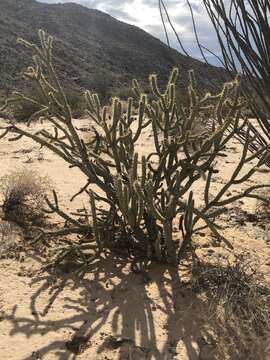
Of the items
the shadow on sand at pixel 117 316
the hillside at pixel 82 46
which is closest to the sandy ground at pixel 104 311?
the shadow on sand at pixel 117 316

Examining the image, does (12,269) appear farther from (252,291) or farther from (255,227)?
(255,227)

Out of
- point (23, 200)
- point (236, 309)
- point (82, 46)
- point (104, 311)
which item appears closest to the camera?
point (236, 309)

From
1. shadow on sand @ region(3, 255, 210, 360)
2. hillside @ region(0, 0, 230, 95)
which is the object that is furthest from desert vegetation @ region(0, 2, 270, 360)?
hillside @ region(0, 0, 230, 95)

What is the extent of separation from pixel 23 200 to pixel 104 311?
83.3 inches

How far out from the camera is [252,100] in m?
4.29

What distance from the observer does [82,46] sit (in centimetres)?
4250

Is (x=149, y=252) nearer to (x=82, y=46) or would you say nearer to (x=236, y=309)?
(x=236, y=309)

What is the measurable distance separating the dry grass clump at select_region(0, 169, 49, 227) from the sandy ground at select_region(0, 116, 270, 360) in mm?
395

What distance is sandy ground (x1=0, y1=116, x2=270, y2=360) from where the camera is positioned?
10.1 ft

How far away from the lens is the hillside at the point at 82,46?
30352 mm

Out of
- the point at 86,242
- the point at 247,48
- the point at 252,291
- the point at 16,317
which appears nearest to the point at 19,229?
the point at 86,242

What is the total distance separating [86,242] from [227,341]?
1.64 meters

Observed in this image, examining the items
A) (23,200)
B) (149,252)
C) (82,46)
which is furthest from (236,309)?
(82,46)

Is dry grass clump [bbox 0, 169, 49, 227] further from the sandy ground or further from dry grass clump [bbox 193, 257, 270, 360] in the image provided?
dry grass clump [bbox 193, 257, 270, 360]
